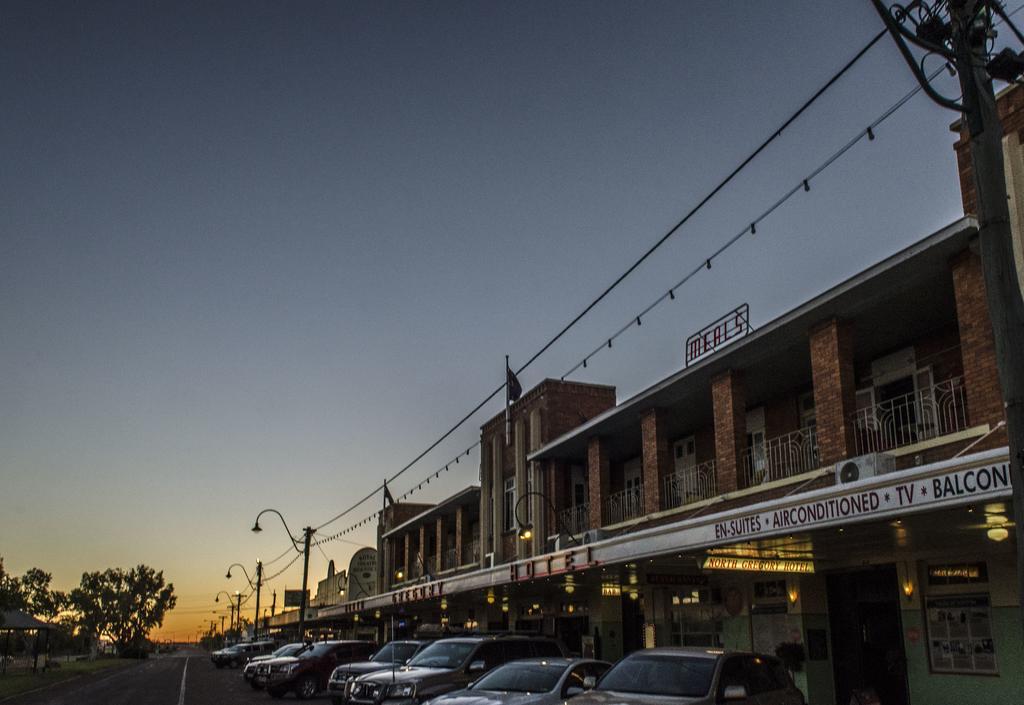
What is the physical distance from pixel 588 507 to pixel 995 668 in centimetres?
1356

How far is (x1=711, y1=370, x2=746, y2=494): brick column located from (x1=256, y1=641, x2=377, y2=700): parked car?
12.4m

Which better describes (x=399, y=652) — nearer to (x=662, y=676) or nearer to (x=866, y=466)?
(x=866, y=466)

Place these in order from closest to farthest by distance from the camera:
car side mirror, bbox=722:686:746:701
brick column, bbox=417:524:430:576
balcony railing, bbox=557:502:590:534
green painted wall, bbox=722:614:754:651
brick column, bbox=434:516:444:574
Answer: car side mirror, bbox=722:686:746:701, green painted wall, bbox=722:614:754:651, balcony railing, bbox=557:502:590:534, brick column, bbox=434:516:444:574, brick column, bbox=417:524:430:576

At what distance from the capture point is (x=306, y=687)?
2542cm

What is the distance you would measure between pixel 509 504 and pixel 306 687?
9902 mm

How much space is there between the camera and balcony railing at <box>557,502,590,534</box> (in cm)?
2791

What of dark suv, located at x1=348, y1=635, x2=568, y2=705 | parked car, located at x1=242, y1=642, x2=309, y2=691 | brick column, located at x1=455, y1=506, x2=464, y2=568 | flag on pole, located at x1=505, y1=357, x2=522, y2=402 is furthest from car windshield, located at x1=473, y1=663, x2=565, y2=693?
brick column, located at x1=455, y1=506, x2=464, y2=568

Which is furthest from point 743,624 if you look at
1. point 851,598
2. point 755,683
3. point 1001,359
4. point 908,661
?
point 1001,359

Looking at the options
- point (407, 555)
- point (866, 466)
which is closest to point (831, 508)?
point (866, 466)

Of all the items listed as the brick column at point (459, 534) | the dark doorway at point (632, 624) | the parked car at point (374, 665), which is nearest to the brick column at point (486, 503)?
the brick column at point (459, 534)

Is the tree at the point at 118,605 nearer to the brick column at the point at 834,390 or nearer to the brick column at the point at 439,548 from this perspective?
the brick column at the point at 439,548

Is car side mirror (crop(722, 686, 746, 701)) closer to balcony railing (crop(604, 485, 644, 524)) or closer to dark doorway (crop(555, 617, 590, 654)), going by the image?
balcony railing (crop(604, 485, 644, 524))

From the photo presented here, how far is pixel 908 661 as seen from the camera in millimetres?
16641

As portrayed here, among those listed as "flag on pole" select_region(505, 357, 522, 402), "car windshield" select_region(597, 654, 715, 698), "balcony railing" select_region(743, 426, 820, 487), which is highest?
"flag on pole" select_region(505, 357, 522, 402)
